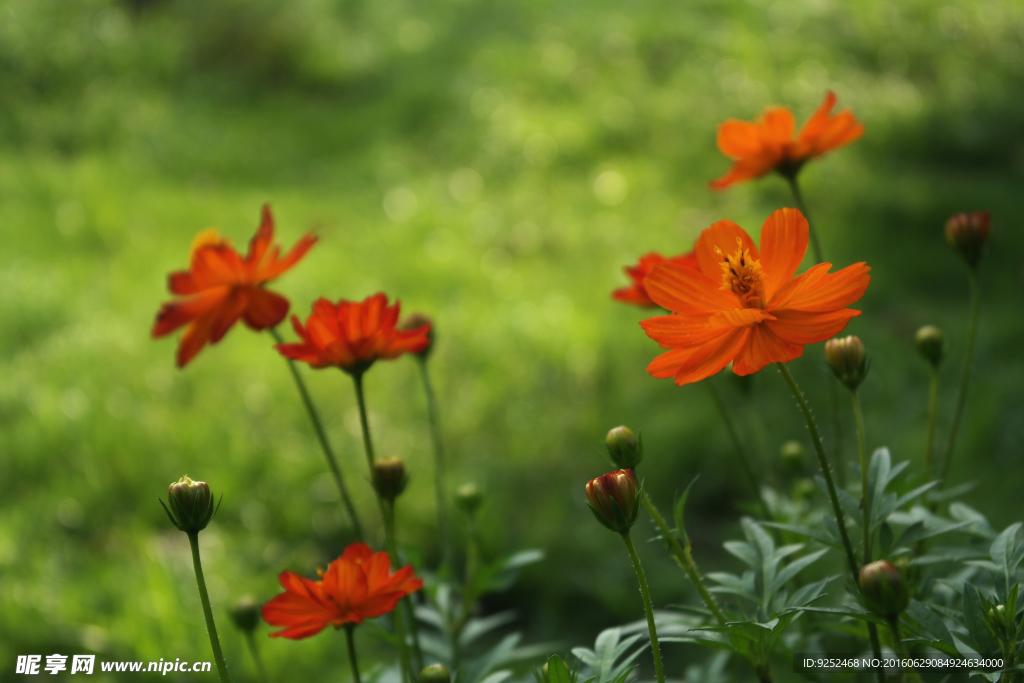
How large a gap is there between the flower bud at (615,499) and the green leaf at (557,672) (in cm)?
9

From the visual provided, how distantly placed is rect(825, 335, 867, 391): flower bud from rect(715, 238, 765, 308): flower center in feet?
0.27

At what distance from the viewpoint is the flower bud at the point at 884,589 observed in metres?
0.51

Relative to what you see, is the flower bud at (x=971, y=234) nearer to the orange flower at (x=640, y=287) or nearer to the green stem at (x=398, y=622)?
the orange flower at (x=640, y=287)

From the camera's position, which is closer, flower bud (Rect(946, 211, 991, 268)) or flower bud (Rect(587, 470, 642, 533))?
flower bud (Rect(587, 470, 642, 533))

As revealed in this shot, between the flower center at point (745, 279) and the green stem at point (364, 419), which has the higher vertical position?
the flower center at point (745, 279)

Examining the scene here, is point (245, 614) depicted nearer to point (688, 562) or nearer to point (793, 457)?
point (688, 562)

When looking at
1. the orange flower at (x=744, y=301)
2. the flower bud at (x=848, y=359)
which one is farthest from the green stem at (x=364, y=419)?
the flower bud at (x=848, y=359)

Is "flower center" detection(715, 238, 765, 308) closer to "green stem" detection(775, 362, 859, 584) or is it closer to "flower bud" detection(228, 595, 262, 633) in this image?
"green stem" detection(775, 362, 859, 584)

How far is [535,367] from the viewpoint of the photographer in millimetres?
1979

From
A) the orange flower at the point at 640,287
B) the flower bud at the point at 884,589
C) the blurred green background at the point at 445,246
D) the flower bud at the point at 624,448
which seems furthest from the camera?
the blurred green background at the point at 445,246

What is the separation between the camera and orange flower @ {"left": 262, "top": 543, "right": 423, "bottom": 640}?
0.61 metres

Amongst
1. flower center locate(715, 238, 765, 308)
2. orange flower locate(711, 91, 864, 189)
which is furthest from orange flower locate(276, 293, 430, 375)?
orange flower locate(711, 91, 864, 189)

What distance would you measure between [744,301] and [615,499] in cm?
17

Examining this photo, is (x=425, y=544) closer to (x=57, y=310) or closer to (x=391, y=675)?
(x=391, y=675)
